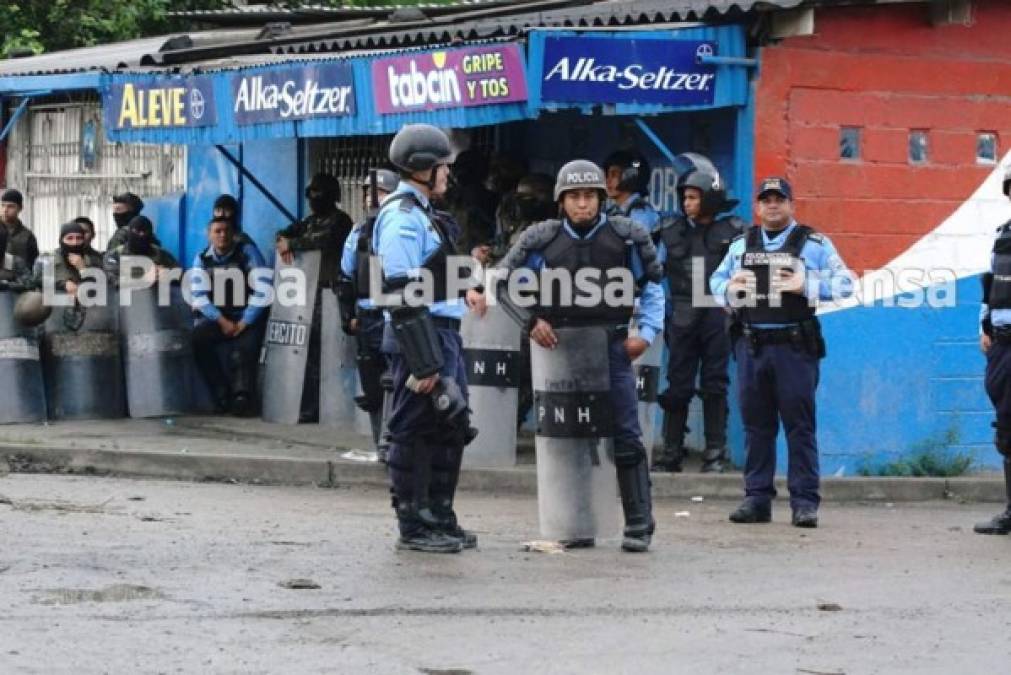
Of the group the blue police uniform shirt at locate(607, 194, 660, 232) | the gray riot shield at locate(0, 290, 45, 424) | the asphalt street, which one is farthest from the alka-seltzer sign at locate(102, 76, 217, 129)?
the asphalt street

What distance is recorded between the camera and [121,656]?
24.7 feet

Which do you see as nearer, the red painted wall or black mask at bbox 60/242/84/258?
the red painted wall

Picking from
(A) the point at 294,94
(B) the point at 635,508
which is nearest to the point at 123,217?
(A) the point at 294,94

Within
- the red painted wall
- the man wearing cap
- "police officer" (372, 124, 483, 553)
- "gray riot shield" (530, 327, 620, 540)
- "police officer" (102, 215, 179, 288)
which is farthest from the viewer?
the man wearing cap

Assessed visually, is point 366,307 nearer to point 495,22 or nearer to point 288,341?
point 288,341

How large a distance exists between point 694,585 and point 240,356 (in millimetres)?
8528

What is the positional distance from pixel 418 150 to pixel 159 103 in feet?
21.9

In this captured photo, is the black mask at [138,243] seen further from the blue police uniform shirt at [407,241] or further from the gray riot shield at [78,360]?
the blue police uniform shirt at [407,241]

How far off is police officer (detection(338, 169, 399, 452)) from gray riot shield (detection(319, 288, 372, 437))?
121 centimetres

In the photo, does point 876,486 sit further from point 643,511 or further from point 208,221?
point 208,221

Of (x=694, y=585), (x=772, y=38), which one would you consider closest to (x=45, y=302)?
(x=772, y=38)

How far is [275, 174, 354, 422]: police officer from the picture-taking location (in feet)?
53.9

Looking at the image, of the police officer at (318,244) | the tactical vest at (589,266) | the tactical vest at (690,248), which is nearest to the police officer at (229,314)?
the police officer at (318,244)

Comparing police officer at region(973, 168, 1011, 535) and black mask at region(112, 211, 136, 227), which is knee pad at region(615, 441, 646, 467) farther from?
black mask at region(112, 211, 136, 227)
